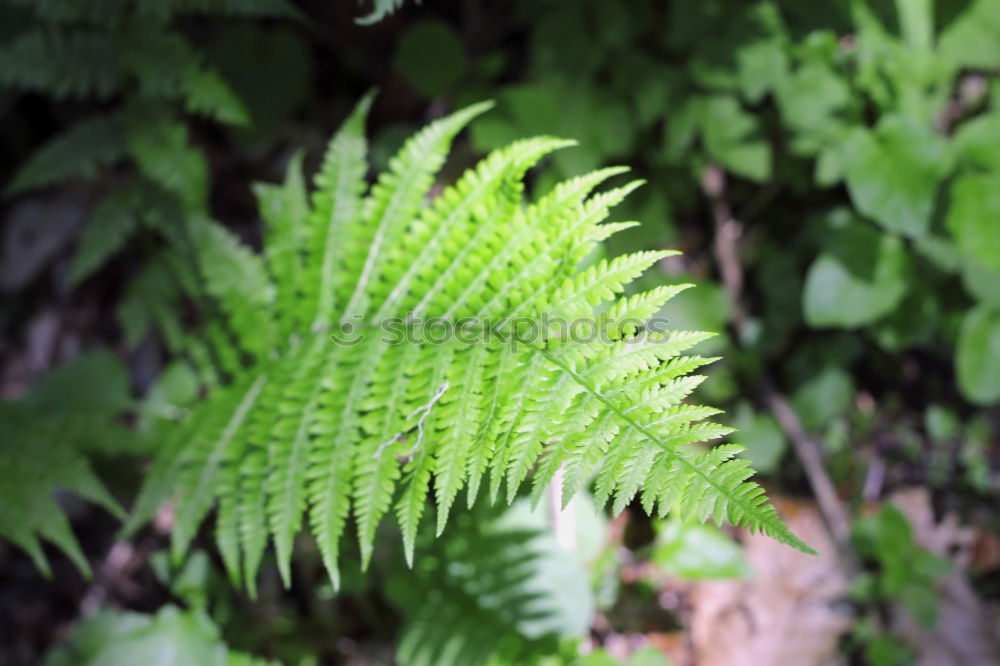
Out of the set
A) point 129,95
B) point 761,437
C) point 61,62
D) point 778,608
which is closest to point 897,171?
point 761,437

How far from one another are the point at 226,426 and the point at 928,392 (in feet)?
8.75

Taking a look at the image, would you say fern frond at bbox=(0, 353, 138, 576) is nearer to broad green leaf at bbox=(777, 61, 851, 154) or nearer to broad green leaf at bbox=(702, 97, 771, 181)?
broad green leaf at bbox=(702, 97, 771, 181)

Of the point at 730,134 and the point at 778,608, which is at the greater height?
the point at 730,134

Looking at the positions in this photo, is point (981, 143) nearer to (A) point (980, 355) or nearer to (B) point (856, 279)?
(B) point (856, 279)

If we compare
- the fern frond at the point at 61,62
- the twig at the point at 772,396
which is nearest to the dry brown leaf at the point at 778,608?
the twig at the point at 772,396

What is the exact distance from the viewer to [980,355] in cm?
237

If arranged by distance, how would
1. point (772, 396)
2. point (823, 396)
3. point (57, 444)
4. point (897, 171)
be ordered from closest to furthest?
1. point (57, 444)
2. point (897, 171)
3. point (823, 396)
4. point (772, 396)

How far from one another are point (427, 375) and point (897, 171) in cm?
163

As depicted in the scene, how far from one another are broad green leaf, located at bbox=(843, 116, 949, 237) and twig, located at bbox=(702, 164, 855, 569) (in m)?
0.69

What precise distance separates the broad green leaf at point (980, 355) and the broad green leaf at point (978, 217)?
345mm

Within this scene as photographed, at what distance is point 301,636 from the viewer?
2529 millimetres

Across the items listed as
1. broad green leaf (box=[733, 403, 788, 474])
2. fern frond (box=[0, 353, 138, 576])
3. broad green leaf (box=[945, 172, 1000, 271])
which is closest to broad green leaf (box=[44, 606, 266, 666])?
fern frond (box=[0, 353, 138, 576])

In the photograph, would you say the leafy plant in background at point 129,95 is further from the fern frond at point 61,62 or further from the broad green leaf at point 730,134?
the broad green leaf at point 730,134

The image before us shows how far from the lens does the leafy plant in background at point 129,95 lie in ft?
7.00
